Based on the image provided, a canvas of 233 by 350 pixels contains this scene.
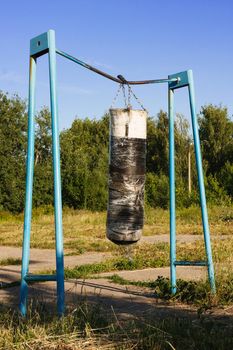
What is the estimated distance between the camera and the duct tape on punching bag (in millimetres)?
5965

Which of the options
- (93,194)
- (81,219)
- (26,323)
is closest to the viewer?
(26,323)

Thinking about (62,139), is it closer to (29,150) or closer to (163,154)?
(163,154)

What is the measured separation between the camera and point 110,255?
11922 millimetres

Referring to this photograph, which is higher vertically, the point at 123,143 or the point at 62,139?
the point at 62,139

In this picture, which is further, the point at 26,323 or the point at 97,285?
the point at 97,285

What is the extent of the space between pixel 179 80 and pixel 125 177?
1.52m

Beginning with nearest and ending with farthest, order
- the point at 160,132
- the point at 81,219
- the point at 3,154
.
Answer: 1. the point at 81,219
2. the point at 3,154
3. the point at 160,132

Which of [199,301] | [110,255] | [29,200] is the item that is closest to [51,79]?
[29,200]

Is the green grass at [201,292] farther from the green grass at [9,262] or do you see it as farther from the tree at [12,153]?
the tree at [12,153]

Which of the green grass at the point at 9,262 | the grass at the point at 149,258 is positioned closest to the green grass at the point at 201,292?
the grass at the point at 149,258

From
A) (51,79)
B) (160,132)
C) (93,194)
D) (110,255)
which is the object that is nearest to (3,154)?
(93,194)

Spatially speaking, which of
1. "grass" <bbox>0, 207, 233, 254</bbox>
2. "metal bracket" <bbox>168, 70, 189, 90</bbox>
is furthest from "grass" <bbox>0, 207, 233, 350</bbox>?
"grass" <bbox>0, 207, 233, 254</bbox>

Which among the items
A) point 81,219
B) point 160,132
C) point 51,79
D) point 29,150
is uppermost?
point 160,132

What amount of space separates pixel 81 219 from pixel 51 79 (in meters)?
19.9
